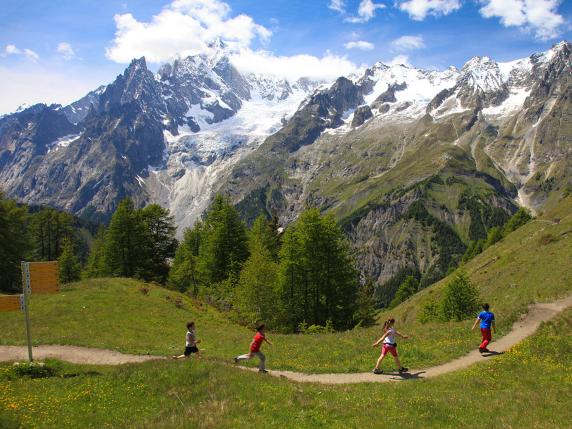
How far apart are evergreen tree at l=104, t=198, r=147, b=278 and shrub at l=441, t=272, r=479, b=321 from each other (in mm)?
44781

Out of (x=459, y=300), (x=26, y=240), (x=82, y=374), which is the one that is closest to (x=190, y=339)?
(x=82, y=374)

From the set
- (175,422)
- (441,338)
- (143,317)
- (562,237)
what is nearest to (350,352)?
(441,338)

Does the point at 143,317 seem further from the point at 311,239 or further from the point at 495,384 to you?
the point at 495,384

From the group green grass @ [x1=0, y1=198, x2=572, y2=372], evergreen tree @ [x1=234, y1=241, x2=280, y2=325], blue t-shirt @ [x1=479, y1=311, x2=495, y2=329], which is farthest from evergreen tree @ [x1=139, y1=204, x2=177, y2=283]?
blue t-shirt @ [x1=479, y1=311, x2=495, y2=329]

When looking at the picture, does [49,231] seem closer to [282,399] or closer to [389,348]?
[389,348]

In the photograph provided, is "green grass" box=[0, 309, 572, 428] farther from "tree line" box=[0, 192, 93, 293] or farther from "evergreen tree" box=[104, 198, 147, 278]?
"evergreen tree" box=[104, 198, 147, 278]

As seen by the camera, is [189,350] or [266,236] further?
[266,236]

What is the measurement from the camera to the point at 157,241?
7581 cm

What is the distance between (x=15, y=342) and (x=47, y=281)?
1018 centimetres

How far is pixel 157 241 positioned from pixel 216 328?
38479 millimetres

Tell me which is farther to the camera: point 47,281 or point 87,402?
point 47,281

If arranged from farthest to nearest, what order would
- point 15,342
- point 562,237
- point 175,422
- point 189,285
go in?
point 189,285
point 562,237
point 15,342
point 175,422

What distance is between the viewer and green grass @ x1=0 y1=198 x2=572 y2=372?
89.2 feet

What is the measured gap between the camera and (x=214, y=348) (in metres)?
32.4
